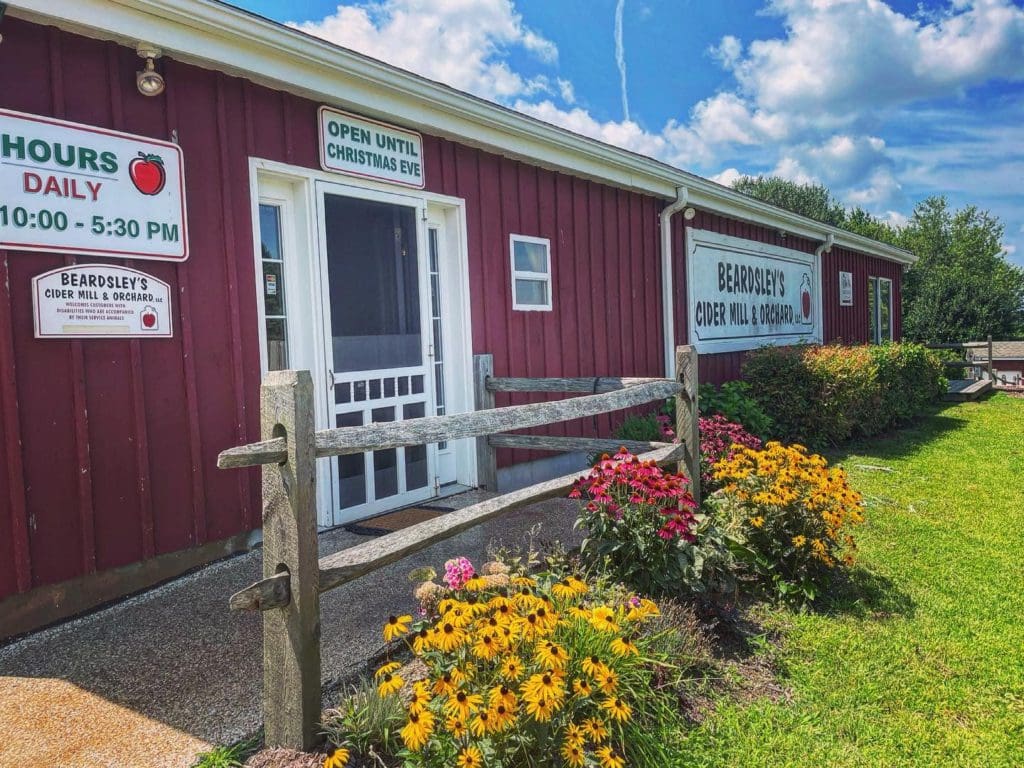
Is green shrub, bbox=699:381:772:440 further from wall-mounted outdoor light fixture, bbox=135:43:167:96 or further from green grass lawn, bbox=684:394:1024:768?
wall-mounted outdoor light fixture, bbox=135:43:167:96

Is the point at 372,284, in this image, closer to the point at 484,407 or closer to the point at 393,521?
the point at 484,407

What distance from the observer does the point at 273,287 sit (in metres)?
4.34

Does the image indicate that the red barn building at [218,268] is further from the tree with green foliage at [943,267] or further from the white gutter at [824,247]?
the tree with green foliage at [943,267]

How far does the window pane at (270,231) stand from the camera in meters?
4.30

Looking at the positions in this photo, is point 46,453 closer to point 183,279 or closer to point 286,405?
point 183,279

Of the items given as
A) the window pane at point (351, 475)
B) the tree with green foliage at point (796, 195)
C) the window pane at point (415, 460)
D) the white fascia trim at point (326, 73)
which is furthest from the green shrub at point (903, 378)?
the tree with green foliage at point (796, 195)

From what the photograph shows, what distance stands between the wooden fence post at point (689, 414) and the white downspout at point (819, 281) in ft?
29.0

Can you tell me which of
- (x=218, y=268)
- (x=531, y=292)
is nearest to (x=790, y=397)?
(x=531, y=292)

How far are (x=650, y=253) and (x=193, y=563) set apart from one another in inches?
223

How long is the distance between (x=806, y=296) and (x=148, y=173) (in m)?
10.7

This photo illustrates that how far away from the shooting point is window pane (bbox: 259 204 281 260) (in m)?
4.30

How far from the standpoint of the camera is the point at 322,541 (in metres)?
4.29

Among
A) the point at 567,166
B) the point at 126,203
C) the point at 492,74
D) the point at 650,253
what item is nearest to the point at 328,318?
the point at 126,203

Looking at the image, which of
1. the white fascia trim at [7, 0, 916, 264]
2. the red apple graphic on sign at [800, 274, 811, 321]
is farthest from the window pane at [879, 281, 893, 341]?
the white fascia trim at [7, 0, 916, 264]
